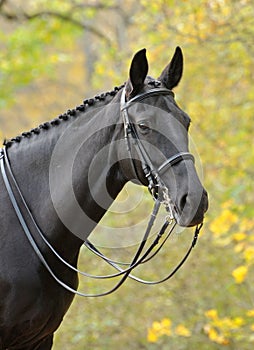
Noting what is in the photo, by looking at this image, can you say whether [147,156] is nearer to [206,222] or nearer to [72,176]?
[72,176]

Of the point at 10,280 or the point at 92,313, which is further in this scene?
the point at 92,313

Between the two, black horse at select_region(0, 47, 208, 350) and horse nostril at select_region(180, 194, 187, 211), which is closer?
horse nostril at select_region(180, 194, 187, 211)

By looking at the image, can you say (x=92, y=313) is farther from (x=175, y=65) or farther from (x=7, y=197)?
(x=175, y=65)

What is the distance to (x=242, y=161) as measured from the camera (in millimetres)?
8547

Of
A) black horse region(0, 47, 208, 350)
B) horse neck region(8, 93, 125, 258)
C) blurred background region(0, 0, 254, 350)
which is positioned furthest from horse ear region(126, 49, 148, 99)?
blurred background region(0, 0, 254, 350)

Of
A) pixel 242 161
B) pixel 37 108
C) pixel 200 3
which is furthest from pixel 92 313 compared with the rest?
pixel 37 108

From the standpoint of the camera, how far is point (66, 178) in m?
3.45

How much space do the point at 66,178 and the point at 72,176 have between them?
0.04 m

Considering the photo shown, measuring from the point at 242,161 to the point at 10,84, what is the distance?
21.2ft

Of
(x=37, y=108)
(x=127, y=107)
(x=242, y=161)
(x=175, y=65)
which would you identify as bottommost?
(x=127, y=107)

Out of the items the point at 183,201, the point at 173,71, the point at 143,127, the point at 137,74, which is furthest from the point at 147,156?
the point at 173,71

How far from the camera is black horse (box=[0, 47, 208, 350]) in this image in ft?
10.3

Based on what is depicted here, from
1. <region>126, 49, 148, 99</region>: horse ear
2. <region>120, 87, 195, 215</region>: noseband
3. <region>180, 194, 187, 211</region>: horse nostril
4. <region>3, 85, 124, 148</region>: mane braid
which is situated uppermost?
<region>3, 85, 124, 148</region>: mane braid

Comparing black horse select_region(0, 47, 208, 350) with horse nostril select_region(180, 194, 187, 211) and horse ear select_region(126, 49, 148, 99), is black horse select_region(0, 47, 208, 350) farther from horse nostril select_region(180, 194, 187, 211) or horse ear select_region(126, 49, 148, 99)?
horse nostril select_region(180, 194, 187, 211)
